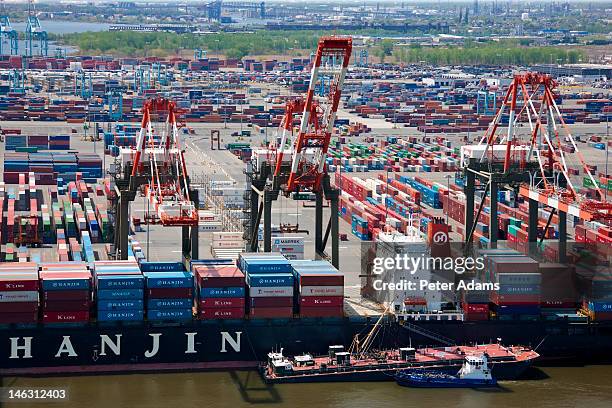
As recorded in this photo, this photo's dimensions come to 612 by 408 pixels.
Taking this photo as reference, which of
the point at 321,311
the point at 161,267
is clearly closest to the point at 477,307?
the point at 321,311

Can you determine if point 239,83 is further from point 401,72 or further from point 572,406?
point 572,406

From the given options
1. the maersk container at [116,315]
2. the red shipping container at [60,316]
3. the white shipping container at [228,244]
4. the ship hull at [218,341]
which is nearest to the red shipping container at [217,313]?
the ship hull at [218,341]

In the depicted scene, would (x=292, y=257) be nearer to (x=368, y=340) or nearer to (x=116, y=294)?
(x=368, y=340)

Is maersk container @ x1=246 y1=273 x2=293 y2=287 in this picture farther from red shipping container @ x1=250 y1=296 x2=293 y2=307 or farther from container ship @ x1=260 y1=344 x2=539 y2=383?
container ship @ x1=260 y1=344 x2=539 y2=383

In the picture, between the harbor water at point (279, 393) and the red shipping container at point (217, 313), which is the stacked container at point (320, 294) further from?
the harbor water at point (279, 393)

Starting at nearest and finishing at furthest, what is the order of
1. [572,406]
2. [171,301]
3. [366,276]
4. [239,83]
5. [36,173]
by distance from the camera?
[572,406], [171,301], [366,276], [36,173], [239,83]

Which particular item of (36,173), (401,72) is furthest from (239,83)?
(36,173)
